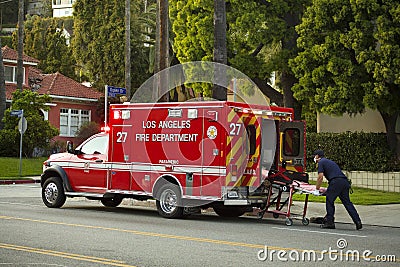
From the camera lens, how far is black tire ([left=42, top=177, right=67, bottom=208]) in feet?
69.3

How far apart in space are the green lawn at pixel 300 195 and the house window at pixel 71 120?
357 inches

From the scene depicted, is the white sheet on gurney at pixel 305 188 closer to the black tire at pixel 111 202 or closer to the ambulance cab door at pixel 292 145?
the ambulance cab door at pixel 292 145

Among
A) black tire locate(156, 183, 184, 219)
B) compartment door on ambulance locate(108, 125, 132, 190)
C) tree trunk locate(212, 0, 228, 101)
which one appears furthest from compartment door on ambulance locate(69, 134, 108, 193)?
tree trunk locate(212, 0, 228, 101)

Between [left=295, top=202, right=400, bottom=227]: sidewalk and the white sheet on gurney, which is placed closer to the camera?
the white sheet on gurney

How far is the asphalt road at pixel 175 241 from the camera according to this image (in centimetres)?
1188

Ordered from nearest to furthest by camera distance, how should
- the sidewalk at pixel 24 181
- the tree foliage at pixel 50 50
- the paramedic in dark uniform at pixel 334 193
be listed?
1. the paramedic in dark uniform at pixel 334 193
2. the sidewalk at pixel 24 181
3. the tree foliage at pixel 50 50

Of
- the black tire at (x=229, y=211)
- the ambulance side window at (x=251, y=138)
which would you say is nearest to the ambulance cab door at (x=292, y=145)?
the ambulance side window at (x=251, y=138)

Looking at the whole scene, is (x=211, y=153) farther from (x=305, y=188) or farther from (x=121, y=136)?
(x=121, y=136)

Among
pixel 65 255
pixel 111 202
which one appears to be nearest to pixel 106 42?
pixel 111 202

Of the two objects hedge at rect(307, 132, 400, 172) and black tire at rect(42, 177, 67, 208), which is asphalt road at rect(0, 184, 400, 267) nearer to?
black tire at rect(42, 177, 67, 208)

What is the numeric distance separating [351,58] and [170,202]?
41.3 ft

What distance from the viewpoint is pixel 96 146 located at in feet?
68.4

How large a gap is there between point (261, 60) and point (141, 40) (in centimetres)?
2568

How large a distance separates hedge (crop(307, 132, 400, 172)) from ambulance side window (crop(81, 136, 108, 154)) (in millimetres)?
12873
